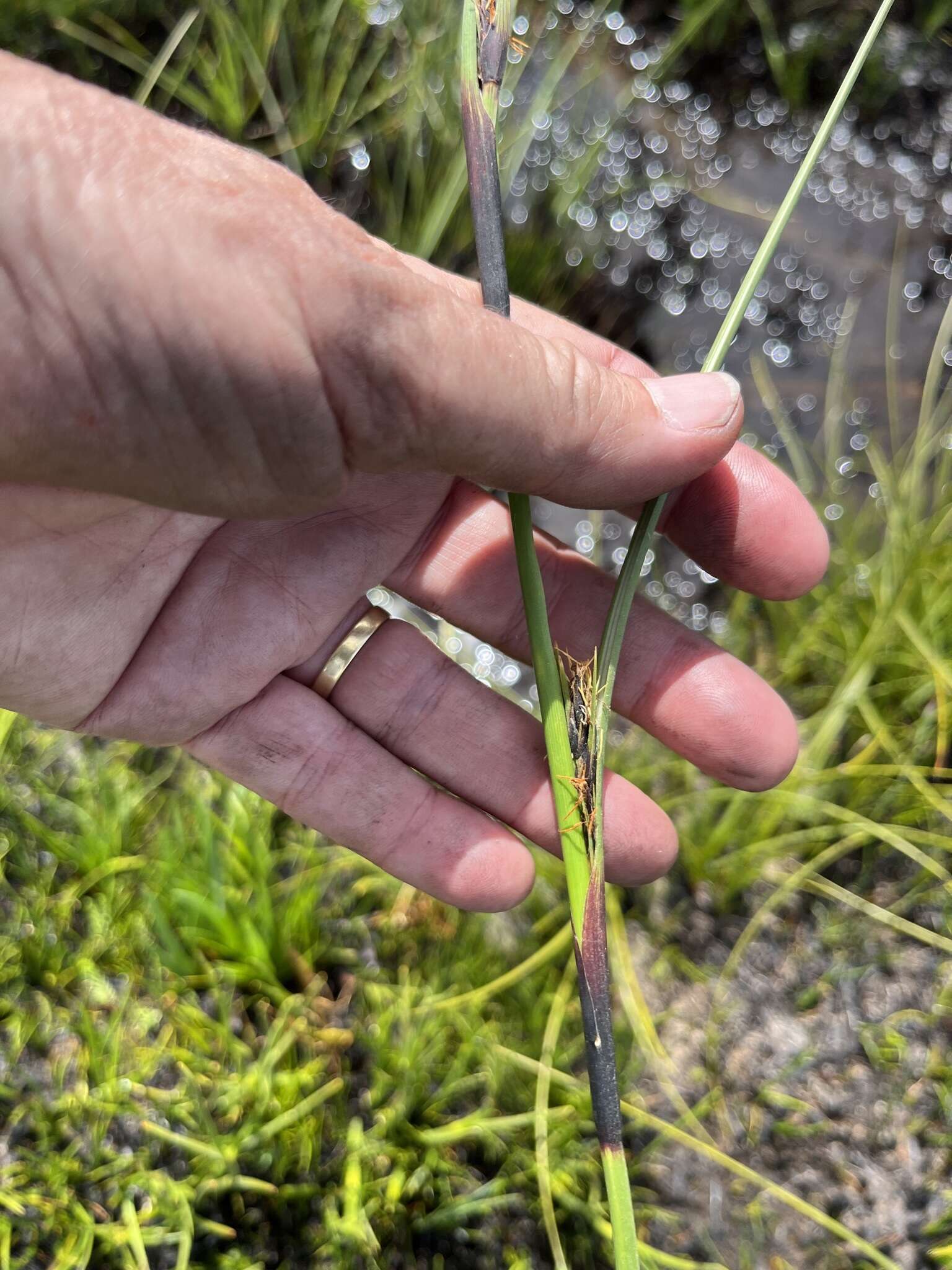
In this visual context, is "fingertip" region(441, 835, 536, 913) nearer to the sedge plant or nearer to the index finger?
the sedge plant

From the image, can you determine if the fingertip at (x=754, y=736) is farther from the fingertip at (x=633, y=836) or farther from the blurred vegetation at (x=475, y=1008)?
the blurred vegetation at (x=475, y=1008)

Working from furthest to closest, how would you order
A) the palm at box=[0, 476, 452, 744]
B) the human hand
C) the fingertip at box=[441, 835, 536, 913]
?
the fingertip at box=[441, 835, 536, 913] < the palm at box=[0, 476, 452, 744] < the human hand

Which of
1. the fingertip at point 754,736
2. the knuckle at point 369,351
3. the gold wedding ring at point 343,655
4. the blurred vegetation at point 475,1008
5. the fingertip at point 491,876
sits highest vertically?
the knuckle at point 369,351

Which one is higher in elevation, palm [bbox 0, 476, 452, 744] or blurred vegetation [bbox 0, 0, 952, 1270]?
palm [bbox 0, 476, 452, 744]

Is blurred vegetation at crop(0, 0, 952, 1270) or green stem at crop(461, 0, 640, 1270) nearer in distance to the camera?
green stem at crop(461, 0, 640, 1270)

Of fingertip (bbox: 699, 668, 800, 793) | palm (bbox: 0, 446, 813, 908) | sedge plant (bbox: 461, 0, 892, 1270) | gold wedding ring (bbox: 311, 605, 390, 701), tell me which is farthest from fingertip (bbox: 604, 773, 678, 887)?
gold wedding ring (bbox: 311, 605, 390, 701)

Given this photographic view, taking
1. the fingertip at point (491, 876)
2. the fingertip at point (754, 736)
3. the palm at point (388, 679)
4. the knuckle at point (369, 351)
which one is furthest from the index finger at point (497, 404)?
the fingertip at point (491, 876)
